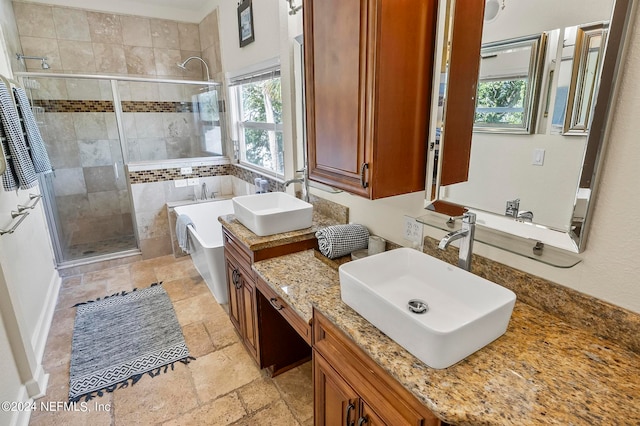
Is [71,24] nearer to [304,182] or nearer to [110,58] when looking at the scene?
[110,58]

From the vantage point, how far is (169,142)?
4.05m

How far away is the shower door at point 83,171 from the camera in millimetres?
3465

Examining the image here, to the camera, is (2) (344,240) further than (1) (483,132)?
Yes

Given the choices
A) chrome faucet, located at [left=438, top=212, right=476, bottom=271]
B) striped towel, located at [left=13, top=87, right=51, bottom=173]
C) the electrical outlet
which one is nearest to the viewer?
chrome faucet, located at [left=438, top=212, right=476, bottom=271]

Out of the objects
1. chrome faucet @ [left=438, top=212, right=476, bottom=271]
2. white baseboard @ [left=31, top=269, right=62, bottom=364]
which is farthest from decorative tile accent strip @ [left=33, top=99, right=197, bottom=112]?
chrome faucet @ [left=438, top=212, right=476, bottom=271]

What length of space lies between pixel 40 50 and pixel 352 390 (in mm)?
4537

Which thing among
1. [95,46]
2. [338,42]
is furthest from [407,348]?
[95,46]

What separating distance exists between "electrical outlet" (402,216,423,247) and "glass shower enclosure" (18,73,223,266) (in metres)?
3.14

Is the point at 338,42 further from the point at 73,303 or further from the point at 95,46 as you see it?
the point at 95,46

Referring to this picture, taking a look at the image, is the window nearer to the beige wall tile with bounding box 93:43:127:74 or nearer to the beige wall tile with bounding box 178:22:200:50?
the beige wall tile with bounding box 178:22:200:50

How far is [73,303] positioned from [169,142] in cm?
204

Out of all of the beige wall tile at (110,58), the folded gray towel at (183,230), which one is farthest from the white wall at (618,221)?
the beige wall tile at (110,58)

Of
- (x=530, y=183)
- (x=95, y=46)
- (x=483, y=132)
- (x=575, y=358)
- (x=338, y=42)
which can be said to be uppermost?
(x=95, y=46)

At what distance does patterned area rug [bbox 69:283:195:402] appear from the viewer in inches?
82.0
